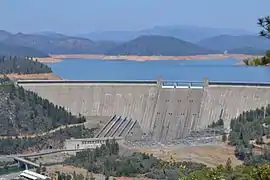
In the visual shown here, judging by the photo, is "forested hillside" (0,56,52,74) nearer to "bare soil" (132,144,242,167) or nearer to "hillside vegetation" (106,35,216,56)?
"bare soil" (132,144,242,167)

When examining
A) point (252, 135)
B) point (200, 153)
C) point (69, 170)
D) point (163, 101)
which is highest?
point (163, 101)

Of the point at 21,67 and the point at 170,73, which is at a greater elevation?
the point at 21,67

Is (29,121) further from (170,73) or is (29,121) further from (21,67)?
(170,73)

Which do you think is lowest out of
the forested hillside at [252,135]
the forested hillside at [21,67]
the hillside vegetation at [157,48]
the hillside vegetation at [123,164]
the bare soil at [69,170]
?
the bare soil at [69,170]

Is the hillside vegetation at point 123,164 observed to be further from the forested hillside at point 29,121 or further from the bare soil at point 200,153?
the forested hillside at point 29,121

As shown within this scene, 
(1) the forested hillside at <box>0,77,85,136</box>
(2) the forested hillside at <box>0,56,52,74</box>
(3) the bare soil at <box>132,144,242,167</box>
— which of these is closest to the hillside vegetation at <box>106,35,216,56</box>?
(2) the forested hillside at <box>0,56,52,74</box>

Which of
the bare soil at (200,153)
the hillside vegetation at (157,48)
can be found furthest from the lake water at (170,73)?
the bare soil at (200,153)

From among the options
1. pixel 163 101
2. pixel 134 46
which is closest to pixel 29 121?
pixel 163 101
